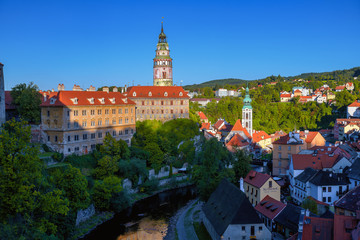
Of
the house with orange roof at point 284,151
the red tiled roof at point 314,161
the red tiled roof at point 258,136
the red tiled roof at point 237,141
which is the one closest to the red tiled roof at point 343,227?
the red tiled roof at point 314,161

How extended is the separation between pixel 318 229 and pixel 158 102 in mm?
41684

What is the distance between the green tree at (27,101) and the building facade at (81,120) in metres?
3.47

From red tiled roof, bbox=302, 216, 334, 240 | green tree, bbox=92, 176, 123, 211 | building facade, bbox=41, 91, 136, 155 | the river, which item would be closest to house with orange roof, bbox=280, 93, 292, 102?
building facade, bbox=41, 91, 136, 155

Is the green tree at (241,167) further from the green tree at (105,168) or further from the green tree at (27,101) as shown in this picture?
the green tree at (27,101)

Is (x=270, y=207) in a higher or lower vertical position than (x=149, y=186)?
higher

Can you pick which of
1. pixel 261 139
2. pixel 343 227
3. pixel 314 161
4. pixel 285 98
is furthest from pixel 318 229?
pixel 285 98

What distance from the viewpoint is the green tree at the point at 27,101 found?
153 feet

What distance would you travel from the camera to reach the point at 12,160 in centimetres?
2098

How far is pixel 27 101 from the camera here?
4672cm

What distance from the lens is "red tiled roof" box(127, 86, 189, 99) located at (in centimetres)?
6016

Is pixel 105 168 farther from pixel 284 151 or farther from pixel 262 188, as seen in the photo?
pixel 284 151

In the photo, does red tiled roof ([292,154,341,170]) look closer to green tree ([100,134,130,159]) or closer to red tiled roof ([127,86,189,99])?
green tree ([100,134,130,159])

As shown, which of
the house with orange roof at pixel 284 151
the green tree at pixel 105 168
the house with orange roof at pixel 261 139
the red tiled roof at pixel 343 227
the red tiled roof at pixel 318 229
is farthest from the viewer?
the house with orange roof at pixel 261 139

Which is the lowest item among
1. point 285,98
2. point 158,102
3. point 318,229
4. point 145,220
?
point 145,220
